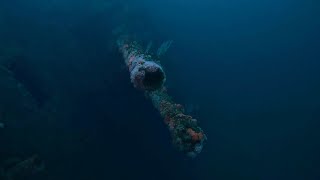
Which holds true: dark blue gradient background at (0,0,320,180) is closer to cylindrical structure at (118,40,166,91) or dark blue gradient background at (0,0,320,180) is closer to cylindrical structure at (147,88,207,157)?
cylindrical structure at (147,88,207,157)

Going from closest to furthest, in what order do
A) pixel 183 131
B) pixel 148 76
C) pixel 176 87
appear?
pixel 148 76
pixel 183 131
pixel 176 87

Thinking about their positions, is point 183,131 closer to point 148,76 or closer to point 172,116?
point 172,116

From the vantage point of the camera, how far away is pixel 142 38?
460 inches

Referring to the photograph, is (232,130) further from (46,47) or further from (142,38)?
(46,47)

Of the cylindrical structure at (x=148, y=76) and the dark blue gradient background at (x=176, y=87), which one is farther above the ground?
the dark blue gradient background at (x=176, y=87)

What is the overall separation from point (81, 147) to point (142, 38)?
4172 millimetres

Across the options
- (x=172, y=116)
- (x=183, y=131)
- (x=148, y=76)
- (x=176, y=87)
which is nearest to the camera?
(x=148, y=76)

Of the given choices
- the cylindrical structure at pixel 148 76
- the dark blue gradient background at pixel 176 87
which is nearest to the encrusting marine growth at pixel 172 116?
the cylindrical structure at pixel 148 76

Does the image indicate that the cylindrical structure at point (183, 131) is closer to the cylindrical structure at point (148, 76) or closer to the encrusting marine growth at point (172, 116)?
the encrusting marine growth at point (172, 116)

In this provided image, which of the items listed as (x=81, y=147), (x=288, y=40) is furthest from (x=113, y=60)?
(x=288, y=40)

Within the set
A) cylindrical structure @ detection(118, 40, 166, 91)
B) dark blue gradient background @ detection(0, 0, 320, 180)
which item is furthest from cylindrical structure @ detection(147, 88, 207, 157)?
dark blue gradient background @ detection(0, 0, 320, 180)

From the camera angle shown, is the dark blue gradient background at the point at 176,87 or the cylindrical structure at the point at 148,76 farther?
the dark blue gradient background at the point at 176,87

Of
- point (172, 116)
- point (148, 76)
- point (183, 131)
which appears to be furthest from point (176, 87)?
point (148, 76)

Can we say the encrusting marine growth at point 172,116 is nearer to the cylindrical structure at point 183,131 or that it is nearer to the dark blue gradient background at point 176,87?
the cylindrical structure at point 183,131
